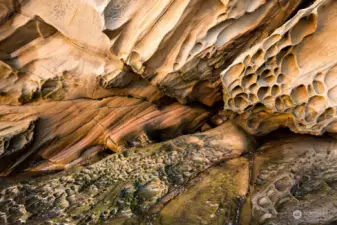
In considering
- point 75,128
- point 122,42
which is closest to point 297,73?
point 122,42

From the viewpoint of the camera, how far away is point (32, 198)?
10.3ft

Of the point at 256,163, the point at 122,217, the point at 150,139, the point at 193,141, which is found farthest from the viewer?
the point at 150,139

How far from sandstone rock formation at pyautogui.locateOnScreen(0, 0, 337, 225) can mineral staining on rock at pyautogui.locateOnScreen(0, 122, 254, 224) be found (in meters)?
0.02

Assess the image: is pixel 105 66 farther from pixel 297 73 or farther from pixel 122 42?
pixel 297 73

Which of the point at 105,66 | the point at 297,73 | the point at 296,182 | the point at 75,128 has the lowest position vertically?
the point at 296,182

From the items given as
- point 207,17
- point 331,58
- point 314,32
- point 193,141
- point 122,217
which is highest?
point 207,17

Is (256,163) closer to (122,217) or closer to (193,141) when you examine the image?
(193,141)

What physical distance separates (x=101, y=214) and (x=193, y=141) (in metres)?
1.54

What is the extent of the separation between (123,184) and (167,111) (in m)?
1.61

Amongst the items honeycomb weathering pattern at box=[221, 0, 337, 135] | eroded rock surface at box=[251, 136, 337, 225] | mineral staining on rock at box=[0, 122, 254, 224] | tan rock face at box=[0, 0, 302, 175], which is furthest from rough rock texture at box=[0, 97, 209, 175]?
eroded rock surface at box=[251, 136, 337, 225]

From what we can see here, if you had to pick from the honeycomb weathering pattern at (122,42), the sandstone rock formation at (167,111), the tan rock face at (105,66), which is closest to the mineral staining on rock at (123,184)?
the sandstone rock formation at (167,111)

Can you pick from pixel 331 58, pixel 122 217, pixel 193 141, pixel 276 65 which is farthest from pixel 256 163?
pixel 122 217

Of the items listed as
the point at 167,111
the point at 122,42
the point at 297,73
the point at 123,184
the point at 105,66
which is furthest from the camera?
the point at 167,111

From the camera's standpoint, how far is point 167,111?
4602mm
